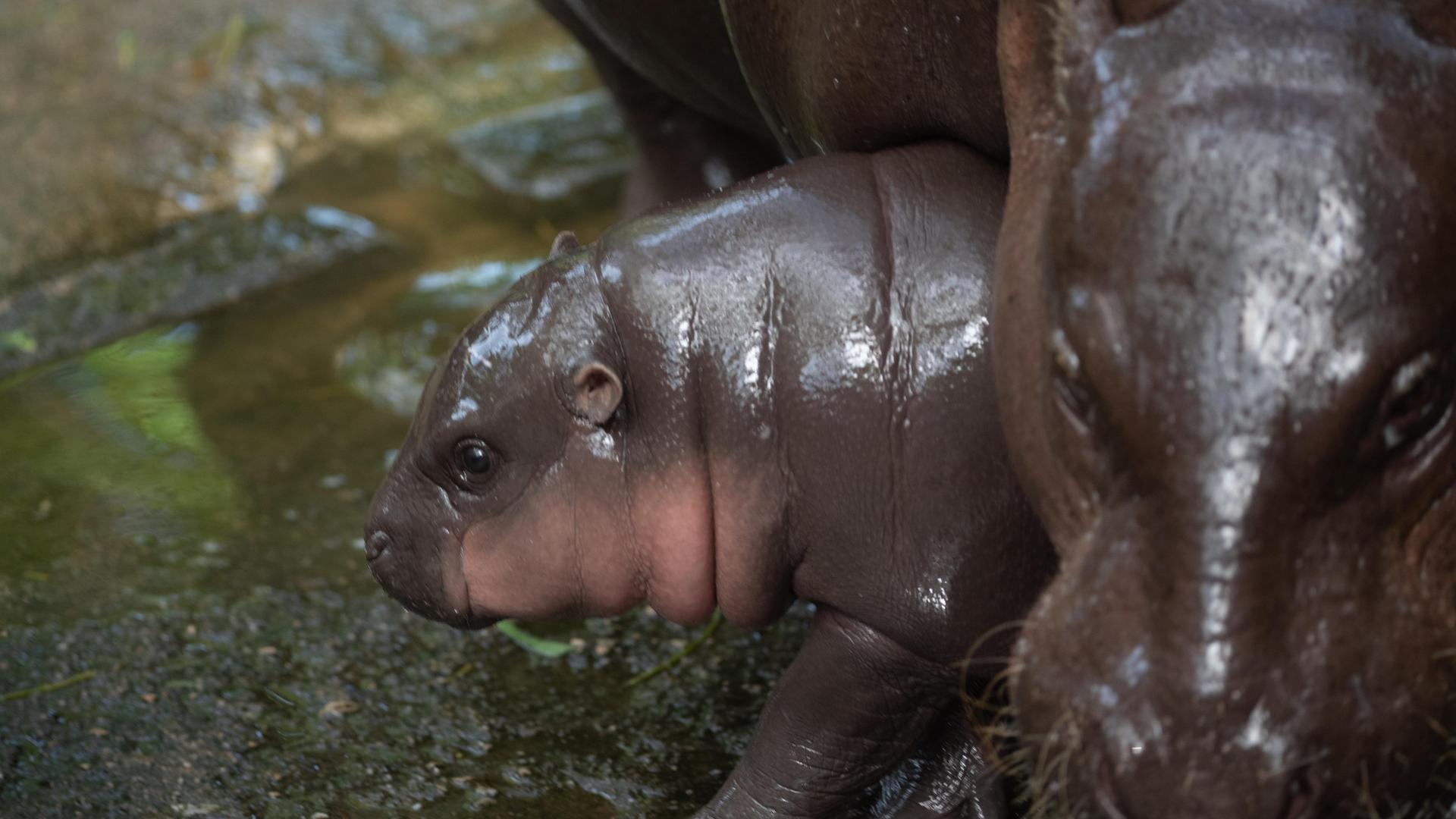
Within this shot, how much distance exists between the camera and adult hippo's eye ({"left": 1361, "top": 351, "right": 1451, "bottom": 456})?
1931mm

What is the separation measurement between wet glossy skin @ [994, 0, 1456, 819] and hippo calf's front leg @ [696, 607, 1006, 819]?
593 mm

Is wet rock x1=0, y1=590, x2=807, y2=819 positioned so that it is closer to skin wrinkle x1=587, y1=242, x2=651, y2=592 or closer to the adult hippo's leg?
skin wrinkle x1=587, y1=242, x2=651, y2=592

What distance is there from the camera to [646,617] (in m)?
3.62

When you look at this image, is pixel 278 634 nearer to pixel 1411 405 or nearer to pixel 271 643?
pixel 271 643

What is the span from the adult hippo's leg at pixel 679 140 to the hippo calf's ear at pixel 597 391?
2.04m

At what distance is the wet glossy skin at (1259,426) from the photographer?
1900 mm

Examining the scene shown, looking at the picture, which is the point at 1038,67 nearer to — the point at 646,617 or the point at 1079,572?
the point at 1079,572

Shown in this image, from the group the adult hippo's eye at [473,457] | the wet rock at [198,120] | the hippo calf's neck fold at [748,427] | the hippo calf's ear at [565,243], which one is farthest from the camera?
the wet rock at [198,120]

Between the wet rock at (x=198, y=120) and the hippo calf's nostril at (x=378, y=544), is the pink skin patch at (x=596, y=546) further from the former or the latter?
the wet rock at (x=198, y=120)

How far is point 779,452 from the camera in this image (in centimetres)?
268

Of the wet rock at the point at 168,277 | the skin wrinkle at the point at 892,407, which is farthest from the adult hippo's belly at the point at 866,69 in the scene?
the wet rock at the point at 168,277

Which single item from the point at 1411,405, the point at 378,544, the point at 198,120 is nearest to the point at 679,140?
the point at 378,544

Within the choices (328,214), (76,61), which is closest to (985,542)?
(328,214)

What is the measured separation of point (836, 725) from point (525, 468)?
0.64 m
